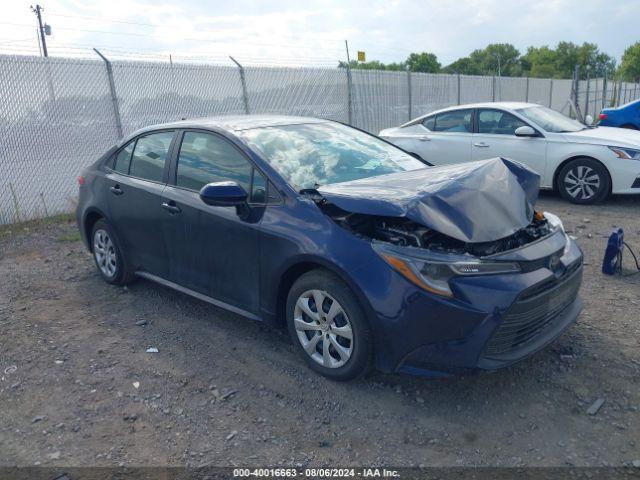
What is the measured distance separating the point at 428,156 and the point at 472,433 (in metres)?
7.13

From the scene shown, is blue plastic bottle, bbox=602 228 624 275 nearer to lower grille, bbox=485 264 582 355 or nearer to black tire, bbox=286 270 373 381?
lower grille, bbox=485 264 582 355

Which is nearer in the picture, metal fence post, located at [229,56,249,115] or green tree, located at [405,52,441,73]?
metal fence post, located at [229,56,249,115]

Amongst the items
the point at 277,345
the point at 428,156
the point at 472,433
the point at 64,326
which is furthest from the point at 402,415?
the point at 428,156

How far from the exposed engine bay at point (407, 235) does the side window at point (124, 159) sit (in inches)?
92.3

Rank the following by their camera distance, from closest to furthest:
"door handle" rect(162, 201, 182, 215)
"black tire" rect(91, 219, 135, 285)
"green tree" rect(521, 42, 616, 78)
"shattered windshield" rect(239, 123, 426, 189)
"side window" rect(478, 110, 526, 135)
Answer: "shattered windshield" rect(239, 123, 426, 189), "door handle" rect(162, 201, 182, 215), "black tire" rect(91, 219, 135, 285), "side window" rect(478, 110, 526, 135), "green tree" rect(521, 42, 616, 78)

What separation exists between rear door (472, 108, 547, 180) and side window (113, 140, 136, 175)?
5.48 m

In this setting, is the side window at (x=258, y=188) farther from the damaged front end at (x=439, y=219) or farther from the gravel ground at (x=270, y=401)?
the gravel ground at (x=270, y=401)

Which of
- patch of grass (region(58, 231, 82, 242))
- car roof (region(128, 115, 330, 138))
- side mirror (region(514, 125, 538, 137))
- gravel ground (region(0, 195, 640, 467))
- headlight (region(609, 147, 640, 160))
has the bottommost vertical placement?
gravel ground (region(0, 195, 640, 467))

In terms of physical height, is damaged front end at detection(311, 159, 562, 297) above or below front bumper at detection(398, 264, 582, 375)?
above

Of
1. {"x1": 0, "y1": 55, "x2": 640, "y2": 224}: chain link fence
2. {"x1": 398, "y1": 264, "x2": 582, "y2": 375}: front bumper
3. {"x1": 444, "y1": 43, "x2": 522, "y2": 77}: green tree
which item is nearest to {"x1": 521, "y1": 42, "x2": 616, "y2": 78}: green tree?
{"x1": 444, "y1": 43, "x2": 522, "y2": 77}: green tree

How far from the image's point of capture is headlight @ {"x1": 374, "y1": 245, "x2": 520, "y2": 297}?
315 centimetres

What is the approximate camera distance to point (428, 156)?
32.1 feet

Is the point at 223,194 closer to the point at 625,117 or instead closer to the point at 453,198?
the point at 453,198

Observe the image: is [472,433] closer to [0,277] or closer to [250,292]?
[250,292]
